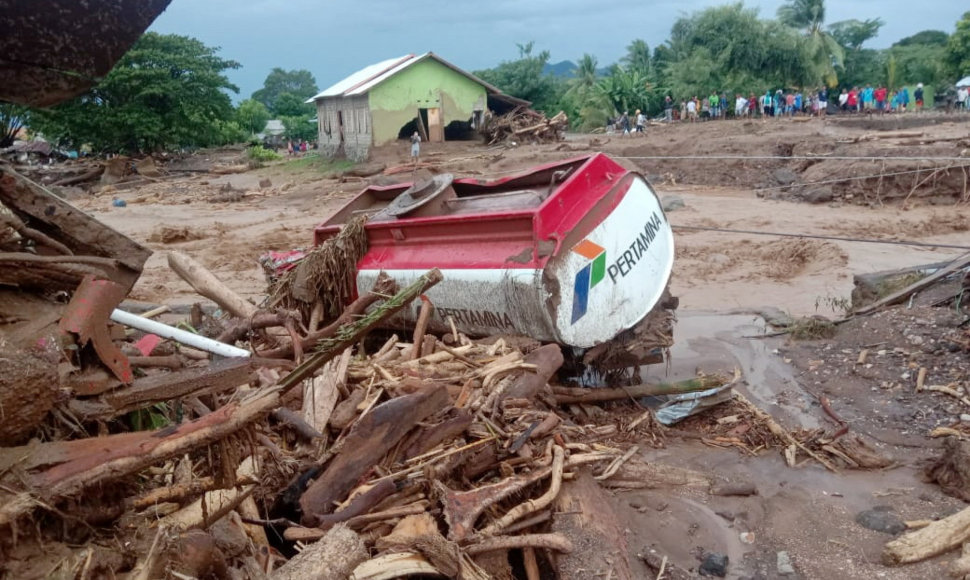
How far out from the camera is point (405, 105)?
92.0 ft

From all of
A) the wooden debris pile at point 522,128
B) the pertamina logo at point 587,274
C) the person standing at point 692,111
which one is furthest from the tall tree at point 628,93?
the pertamina logo at point 587,274

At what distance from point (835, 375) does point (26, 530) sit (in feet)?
20.5

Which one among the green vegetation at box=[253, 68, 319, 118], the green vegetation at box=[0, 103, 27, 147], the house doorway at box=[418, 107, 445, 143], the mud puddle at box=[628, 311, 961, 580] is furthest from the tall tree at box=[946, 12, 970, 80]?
the green vegetation at box=[253, 68, 319, 118]

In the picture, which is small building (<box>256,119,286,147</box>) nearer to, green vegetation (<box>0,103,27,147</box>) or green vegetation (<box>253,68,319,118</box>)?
green vegetation (<box>0,103,27,147</box>)

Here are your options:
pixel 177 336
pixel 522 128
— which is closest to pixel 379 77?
pixel 522 128

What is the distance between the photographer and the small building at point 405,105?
27375mm

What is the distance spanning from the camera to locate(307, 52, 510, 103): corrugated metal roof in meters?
27.2

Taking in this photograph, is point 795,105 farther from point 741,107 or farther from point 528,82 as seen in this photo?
point 528,82

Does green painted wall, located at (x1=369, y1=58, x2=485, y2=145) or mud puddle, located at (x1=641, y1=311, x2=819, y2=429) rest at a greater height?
green painted wall, located at (x1=369, y1=58, x2=485, y2=145)

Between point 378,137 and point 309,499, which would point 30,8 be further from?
point 378,137

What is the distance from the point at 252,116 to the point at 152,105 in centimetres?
2106

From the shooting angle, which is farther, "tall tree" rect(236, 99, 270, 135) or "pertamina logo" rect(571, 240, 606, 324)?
"tall tree" rect(236, 99, 270, 135)

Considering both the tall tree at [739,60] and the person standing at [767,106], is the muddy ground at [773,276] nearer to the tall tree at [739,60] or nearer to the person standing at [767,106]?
the person standing at [767,106]

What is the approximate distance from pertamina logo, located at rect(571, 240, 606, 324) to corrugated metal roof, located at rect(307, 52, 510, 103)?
2275 cm
